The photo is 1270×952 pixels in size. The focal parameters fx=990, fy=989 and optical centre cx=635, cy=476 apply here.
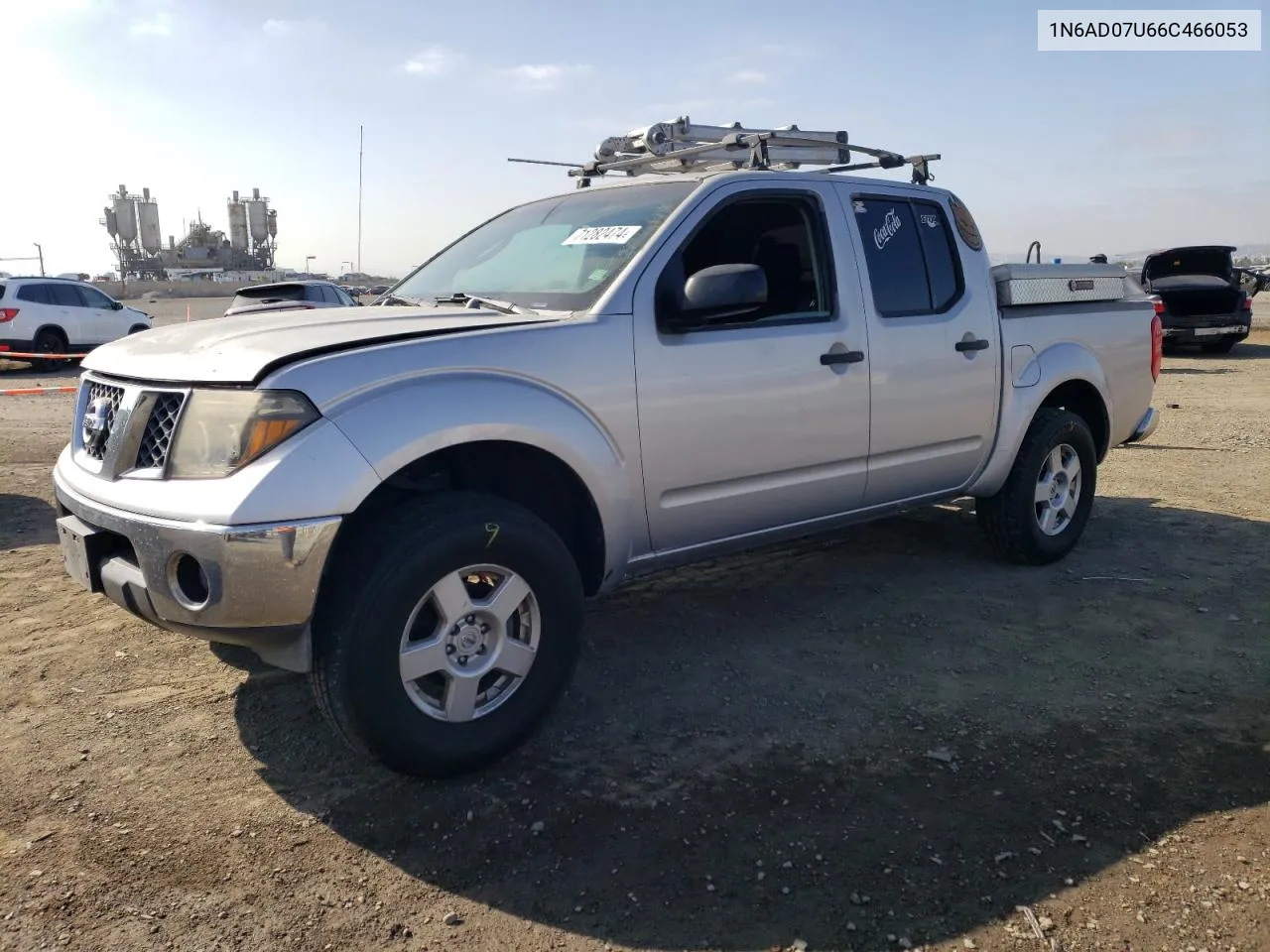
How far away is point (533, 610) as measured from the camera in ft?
10.2

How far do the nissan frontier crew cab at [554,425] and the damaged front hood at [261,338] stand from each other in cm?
2

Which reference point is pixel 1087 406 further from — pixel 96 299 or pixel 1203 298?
pixel 96 299

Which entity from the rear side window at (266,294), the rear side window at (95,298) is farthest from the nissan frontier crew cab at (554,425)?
the rear side window at (95,298)

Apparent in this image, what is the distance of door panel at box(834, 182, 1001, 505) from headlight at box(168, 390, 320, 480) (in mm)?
2435

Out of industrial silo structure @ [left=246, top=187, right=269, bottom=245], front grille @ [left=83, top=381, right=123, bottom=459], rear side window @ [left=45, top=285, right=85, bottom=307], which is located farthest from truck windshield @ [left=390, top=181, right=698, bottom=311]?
industrial silo structure @ [left=246, top=187, right=269, bottom=245]

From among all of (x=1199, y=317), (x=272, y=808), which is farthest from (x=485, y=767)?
(x=1199, y=317)

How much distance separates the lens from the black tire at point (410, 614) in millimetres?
2736

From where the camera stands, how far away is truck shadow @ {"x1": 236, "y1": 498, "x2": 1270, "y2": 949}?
2512mm

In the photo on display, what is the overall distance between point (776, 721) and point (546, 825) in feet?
3.21

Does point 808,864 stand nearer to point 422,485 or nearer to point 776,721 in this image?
point 776,721

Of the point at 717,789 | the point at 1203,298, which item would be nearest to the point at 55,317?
the point at 717,789

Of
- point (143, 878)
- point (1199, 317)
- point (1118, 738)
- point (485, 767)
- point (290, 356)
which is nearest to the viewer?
point (143, 878)

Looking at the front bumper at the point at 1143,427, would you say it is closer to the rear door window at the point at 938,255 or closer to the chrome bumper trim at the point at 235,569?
the rear door window at the point at 938,255

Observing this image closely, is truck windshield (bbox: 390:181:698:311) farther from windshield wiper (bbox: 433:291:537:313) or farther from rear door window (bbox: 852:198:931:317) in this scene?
rear door window (bbox: 852:198:931:317)
